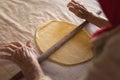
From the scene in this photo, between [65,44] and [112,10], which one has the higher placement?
[112,10]

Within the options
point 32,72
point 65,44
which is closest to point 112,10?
point 32,72

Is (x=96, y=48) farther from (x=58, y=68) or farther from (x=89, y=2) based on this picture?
(x=89, y=2)

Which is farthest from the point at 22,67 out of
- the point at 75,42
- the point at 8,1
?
the point at 8,1

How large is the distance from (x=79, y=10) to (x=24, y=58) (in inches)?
Answer: 15.3

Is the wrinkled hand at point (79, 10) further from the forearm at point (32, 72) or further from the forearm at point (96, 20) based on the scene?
the forearm at point (32, 72)

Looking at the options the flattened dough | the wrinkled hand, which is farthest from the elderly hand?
the wrinkled hand

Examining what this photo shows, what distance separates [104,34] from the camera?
0.37 m

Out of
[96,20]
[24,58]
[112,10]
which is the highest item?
[112,10]

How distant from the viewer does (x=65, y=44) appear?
900 millimetres

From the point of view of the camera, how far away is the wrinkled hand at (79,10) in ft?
3.27

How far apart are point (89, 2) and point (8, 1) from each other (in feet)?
1.39

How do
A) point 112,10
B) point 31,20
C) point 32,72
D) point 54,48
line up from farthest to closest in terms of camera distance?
point 31,20
point 54,48
point 32,72
point 112,10

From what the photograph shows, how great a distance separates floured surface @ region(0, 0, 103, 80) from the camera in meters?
0.80

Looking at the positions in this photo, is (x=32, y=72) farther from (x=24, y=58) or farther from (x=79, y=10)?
(x=79, y=10)
